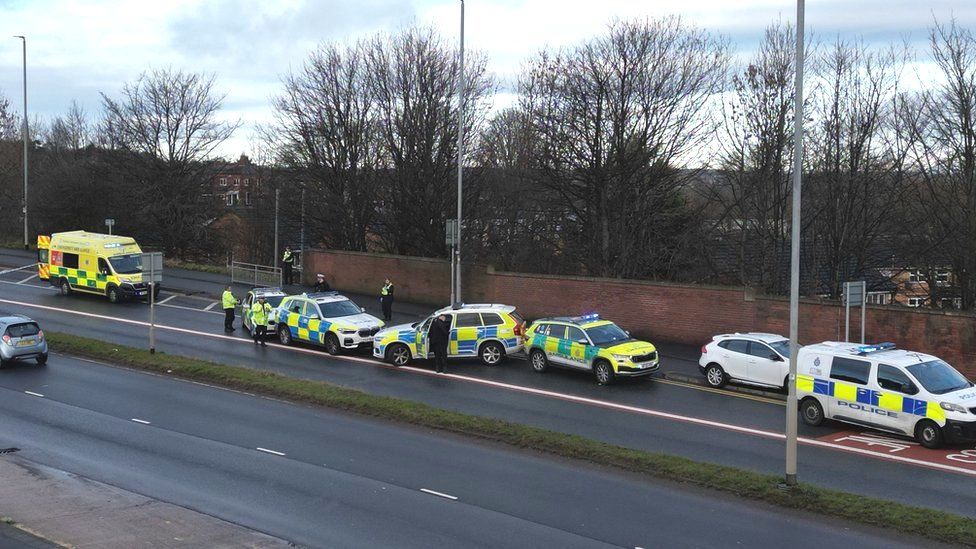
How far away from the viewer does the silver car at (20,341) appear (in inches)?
893

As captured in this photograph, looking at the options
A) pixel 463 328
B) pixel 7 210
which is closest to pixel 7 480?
pixel 463 328

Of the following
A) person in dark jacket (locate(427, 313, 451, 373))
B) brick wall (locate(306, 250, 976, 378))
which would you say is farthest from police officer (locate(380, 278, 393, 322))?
person in dark jacket (locate(427, 313, 451, 373))

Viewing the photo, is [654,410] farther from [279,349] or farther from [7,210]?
[7,210]

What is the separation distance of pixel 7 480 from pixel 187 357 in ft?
37.8

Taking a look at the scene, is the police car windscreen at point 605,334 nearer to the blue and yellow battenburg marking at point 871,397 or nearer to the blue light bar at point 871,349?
the blue and yellow battenburg marking at point 871,397

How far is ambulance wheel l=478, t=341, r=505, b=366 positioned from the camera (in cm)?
2375

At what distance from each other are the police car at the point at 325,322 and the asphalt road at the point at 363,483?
21.2 ft

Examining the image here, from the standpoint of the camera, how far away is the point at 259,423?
16734mm

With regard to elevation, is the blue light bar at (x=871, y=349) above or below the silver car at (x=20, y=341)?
above

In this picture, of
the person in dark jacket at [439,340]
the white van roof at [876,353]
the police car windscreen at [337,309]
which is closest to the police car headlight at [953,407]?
the white van roof at [876,353]

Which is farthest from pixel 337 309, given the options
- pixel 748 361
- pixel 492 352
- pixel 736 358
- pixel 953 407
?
pixel 953 407

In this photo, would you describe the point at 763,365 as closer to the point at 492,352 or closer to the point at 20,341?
the point at 492,352

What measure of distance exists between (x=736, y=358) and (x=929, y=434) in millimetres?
5496

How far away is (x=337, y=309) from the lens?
26.1 m
